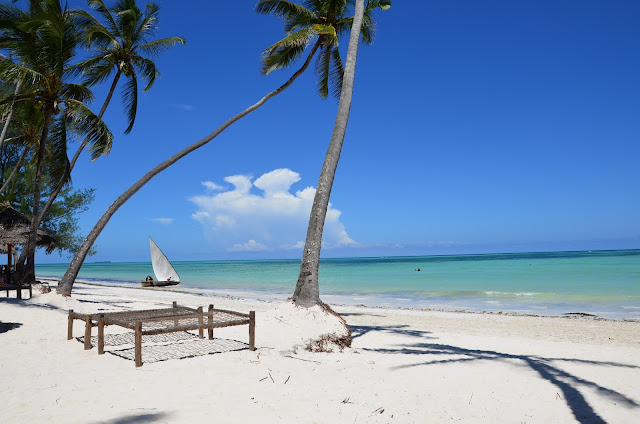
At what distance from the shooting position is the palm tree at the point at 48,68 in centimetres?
1314

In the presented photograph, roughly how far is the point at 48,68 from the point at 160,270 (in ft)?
80.2

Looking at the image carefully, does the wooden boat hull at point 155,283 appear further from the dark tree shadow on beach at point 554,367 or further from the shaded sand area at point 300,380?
the dark tree shadow on beach at point 554,367

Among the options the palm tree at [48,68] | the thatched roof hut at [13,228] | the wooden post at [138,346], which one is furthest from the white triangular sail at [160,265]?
the wooden post at [138,346]

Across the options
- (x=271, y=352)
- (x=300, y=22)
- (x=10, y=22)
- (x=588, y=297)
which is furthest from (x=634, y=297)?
(x=10, y=22)

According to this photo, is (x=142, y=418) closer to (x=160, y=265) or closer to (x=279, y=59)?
(x=279, y=59)

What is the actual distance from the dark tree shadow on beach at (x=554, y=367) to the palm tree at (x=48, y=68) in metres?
11.7

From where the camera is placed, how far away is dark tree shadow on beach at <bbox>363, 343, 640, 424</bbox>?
5336 mm

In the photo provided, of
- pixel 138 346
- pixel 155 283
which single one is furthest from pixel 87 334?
pixel 155 283

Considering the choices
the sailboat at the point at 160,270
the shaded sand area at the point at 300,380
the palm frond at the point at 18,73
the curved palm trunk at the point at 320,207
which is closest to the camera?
the shaded sand area at the point at 300,380

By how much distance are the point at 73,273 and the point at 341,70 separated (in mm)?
10493

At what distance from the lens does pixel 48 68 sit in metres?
13.8

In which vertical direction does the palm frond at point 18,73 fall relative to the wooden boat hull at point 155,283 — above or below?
above

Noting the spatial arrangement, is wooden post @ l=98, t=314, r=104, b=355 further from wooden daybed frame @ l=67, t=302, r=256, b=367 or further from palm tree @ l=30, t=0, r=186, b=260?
palm tree @ l=30, t=0, r=186, b=260

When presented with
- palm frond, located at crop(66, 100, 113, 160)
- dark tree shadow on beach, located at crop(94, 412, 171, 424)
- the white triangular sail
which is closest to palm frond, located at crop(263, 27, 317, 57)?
palm frond, located at crop(66, 100, 113, 160)
